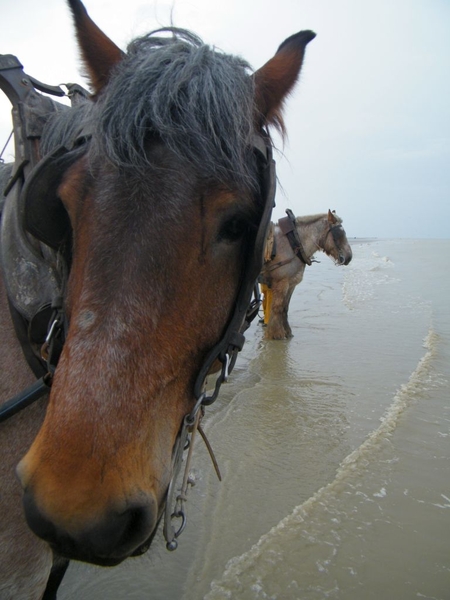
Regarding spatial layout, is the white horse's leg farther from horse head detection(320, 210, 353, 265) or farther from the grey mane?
the grey mane

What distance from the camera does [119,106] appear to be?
1367mm

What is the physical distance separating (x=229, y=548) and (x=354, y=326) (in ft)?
24.7

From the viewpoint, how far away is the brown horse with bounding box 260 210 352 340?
8984mm

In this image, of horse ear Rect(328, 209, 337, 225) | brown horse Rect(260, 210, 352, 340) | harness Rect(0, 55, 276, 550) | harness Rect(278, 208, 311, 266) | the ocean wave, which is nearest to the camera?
harness Rect(0, 55, 276, 550)

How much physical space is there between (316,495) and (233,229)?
109 inches

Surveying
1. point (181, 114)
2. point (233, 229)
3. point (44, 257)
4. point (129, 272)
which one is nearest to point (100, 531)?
point (129, 272)

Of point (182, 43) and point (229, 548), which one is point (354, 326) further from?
point (182, 43)

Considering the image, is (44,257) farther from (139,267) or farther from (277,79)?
(277,79)

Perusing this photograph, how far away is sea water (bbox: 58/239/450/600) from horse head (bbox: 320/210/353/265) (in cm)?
405

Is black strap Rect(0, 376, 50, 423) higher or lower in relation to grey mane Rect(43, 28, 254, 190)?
lower

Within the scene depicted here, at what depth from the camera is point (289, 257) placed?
934cm

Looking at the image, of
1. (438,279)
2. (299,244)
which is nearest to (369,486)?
(299,244)

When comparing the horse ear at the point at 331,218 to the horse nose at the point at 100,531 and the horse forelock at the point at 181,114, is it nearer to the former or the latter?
the horse forelock at the point at 181,114

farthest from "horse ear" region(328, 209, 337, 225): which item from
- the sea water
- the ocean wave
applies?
the ocean wave
